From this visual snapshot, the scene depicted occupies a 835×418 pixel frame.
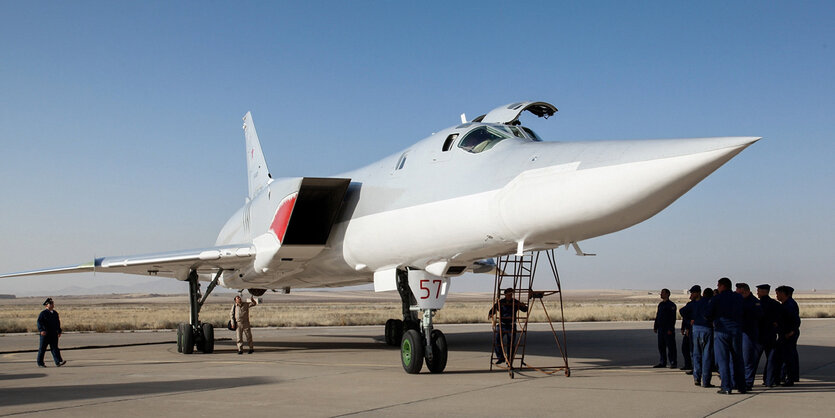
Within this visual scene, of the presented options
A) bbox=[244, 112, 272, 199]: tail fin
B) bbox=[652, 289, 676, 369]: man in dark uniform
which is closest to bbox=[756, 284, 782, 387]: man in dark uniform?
bbox=[652, 289, 676, 369]: man in dark uniform

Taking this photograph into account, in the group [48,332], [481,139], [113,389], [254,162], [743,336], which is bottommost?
[113,389]

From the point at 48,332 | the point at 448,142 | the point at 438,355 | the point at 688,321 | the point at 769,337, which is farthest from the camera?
the point at 48,332

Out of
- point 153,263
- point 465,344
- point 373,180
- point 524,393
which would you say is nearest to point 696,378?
point 524,393

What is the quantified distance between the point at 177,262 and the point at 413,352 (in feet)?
22.4

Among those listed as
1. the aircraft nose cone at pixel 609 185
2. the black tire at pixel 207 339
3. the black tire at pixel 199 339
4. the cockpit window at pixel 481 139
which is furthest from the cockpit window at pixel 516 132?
the black tire at pixel 199 339

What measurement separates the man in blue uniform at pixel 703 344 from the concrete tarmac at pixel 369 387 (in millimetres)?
188

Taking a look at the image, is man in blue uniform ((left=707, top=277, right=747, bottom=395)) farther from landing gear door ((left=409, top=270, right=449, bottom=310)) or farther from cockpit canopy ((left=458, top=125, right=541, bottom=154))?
landing gear door ((left=409, top=270, right=449, bottom=310))

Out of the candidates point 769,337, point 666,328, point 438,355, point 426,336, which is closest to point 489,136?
point 426,336

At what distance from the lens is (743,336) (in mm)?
8945

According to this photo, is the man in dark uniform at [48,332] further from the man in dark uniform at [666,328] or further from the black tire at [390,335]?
the man in dark uniform at [666,328]

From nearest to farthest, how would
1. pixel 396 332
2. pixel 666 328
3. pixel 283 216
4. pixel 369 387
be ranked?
1. pixel 369 387
2. pixel 666 328
3. pixel 283 216
4. pixel 396 332

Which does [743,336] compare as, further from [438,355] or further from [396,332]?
[396,332]

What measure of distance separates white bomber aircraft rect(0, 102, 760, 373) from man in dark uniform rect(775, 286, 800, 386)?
11.1 ft

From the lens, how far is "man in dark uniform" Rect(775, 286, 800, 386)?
354 inches
